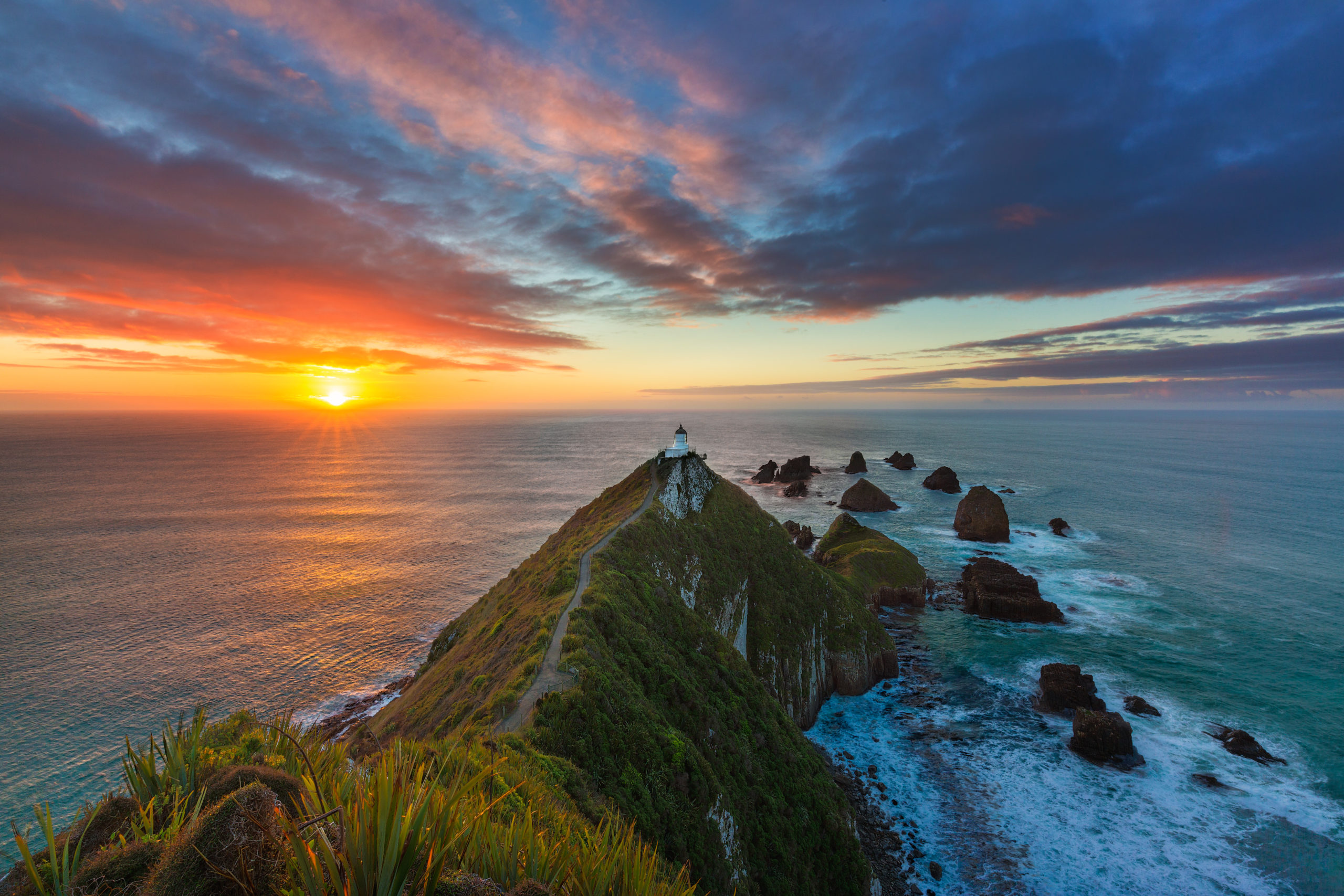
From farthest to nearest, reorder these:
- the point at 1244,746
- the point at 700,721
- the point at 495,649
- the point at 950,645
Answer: the point at 950,645, the point at 1244,746, the point at 495,649, the point at 700,721

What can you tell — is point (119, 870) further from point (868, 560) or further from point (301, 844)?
point (868, 560)

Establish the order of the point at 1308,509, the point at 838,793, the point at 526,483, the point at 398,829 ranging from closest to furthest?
the point at 398,829
the point at 838,793
the point at 1308,509
the point at 526,483

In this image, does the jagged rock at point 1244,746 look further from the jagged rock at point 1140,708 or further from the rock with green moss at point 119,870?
the rock with green moss at point 119,870

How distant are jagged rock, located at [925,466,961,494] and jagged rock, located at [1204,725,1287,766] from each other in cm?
7178

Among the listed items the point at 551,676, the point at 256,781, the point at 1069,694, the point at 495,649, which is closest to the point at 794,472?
the point at 1069,694

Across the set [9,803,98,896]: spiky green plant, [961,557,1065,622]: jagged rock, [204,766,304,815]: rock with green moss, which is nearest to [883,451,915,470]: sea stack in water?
[961,557,1065,622]: jagged rock

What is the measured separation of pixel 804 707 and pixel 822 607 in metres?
8.07

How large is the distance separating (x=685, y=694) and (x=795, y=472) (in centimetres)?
9980

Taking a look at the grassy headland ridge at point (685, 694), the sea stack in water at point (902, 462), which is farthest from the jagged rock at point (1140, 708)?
the sea stack in water at point (902, 462)

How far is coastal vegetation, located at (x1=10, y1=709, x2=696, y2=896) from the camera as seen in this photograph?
4148 millimetres

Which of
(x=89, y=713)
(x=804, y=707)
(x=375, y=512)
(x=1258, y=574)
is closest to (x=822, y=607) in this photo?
(x=804, y=707)

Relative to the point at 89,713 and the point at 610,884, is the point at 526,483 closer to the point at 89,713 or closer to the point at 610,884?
the point at 89,713

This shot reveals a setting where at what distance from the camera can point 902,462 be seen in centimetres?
13125

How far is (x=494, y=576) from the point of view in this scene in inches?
2377
